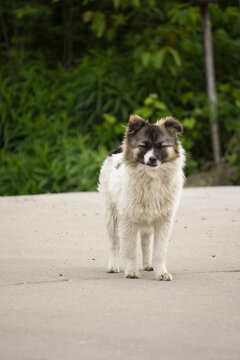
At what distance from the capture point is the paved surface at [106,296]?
14.1 ft

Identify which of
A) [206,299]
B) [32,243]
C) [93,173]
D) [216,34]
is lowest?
[93,173]

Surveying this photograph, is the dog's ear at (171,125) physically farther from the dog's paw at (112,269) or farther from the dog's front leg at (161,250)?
the dog's paw at (112,269)

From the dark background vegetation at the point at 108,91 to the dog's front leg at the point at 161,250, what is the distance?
828cm

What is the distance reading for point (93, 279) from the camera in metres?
6.43

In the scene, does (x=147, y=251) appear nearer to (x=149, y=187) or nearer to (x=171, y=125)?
(x=149, y=187)

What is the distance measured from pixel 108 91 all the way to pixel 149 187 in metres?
10.7

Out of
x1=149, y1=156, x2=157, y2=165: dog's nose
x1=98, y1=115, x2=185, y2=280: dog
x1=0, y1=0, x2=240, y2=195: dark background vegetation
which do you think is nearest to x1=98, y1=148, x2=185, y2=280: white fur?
x1=98, y1=115, x2=185, y2=280: dog

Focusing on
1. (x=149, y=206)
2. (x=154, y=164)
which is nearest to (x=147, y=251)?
(x=149, y=206)

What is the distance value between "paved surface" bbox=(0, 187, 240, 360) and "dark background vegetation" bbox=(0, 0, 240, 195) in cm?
551

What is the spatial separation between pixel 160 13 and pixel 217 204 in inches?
285

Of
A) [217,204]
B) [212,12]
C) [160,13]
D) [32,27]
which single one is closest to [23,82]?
[32,27]

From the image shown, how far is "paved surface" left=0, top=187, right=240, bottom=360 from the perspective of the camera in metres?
4.31

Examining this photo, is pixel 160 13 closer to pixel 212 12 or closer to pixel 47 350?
pixel 212 12

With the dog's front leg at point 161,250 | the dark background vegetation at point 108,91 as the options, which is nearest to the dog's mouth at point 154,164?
the dog's front leg at point 161,250
